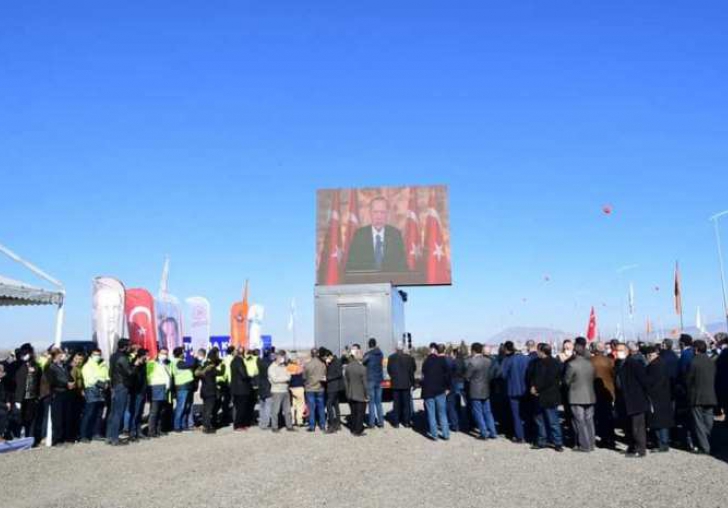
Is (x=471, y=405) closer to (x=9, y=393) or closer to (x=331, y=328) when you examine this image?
(x=331, y=328)

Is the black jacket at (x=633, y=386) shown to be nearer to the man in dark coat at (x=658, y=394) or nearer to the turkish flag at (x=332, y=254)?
the man in dark coat at (x=658, y=394)

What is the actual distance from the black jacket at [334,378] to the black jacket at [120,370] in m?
3.81

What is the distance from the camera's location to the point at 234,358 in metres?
13.1

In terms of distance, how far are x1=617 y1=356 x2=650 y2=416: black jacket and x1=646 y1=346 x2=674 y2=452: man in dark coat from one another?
0.14 metres

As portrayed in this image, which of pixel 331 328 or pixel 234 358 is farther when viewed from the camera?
pixel 331 328

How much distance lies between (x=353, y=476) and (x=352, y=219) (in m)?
19.4

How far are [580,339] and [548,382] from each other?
0.86 metres

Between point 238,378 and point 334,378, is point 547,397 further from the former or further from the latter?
point 238,378

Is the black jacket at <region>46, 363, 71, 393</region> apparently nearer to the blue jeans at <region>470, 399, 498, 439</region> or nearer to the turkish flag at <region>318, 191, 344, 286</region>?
the blue jeans at <region>470, 399, 498, 439</region>

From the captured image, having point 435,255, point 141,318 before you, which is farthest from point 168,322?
point 435,255

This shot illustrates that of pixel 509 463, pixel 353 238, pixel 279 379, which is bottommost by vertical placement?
pixel 509 463

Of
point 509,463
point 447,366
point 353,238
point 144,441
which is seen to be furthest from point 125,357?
point 353,238

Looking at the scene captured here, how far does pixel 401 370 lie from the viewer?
12.8m

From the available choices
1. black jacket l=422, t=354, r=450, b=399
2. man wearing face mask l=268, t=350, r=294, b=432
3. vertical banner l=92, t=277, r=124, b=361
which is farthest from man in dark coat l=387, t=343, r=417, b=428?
vertical banner l=92, t=277, r=124, b=361
